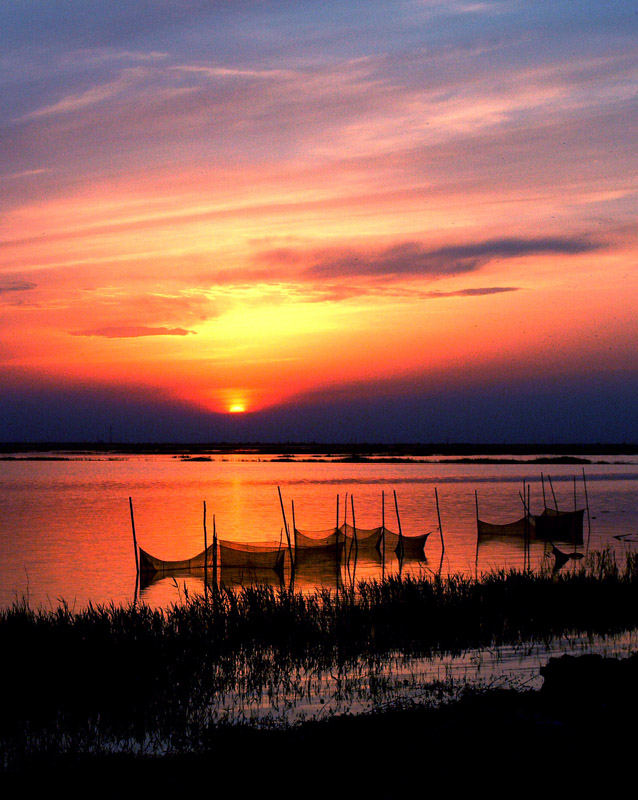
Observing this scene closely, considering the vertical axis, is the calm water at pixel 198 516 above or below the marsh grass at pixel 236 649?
below

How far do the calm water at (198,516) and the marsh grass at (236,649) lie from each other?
4.15 m

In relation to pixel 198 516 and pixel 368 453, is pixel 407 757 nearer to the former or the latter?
pixel 198 516

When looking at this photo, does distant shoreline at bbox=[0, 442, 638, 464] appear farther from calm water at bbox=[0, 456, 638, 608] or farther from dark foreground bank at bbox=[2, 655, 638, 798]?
dark foreground bank at bbox=[2, 655, 638, 798]

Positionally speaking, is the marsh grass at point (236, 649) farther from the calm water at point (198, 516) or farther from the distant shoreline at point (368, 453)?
the distant shoreline at point (368, 453)

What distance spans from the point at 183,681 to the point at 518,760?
472 centimetres

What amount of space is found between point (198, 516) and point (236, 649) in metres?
23.7

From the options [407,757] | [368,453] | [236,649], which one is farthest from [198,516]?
[368,453]

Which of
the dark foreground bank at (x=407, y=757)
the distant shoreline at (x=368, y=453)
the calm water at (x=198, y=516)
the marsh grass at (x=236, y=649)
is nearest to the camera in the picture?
the dark foreground bank at (x=407, y=757)

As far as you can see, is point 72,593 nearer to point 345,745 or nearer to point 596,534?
point 345,745

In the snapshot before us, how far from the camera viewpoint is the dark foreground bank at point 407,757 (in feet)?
18.7

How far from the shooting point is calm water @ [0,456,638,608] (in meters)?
19.3

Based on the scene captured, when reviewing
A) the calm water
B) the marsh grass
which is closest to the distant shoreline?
the calm water

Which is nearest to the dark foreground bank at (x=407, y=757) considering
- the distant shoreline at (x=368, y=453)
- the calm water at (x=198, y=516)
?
the calm water at (x=198, y=516)

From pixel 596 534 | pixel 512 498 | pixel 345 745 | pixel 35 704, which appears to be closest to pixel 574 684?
pixel 345 745
